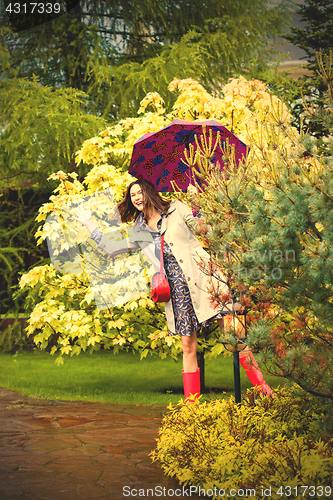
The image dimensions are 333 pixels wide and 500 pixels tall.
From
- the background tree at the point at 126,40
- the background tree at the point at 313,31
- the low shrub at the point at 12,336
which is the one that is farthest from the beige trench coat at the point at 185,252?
the background tree at the point at 313,31

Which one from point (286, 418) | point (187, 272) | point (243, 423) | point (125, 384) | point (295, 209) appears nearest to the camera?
point (295, 209)

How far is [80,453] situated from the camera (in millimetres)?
3787

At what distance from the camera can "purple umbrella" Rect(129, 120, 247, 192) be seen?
4281 millimetres

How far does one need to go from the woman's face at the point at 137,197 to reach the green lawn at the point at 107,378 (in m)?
2.83

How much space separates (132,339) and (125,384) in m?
2.16

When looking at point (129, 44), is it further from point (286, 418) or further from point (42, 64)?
point (286, 418)

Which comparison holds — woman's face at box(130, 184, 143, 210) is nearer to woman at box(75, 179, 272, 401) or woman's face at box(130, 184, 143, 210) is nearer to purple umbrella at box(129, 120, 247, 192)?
woman at box(75, 179, 272, 401)

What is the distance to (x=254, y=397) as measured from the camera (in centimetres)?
376

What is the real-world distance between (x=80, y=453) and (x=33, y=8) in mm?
9113

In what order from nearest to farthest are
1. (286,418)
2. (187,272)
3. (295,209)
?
(295,209) → (286,418) → (187,272)

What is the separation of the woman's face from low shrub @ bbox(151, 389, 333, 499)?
1743 millimetres

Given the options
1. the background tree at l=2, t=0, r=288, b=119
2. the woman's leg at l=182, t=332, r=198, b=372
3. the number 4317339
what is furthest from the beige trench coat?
the number 4317339

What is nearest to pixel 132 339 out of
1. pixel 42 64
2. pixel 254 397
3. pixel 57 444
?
pixel 57 444

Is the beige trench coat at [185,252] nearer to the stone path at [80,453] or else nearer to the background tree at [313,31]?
the stone path at [80,453]
